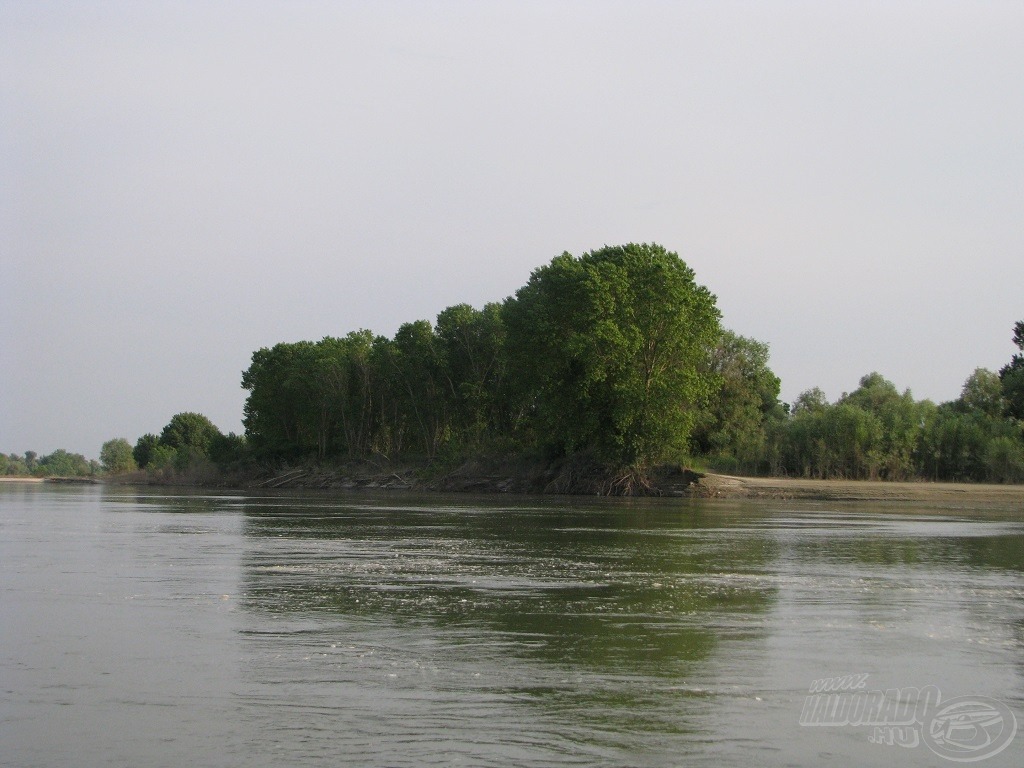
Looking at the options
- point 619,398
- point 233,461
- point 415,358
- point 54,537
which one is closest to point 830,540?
point 54,537

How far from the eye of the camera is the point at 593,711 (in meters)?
7.73

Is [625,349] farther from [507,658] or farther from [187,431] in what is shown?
[187,431]

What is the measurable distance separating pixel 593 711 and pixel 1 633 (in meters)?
6.99

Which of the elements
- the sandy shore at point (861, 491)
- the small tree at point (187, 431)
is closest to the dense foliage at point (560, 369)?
the sandy shore at point (861, 491)

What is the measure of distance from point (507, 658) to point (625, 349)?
149 feet

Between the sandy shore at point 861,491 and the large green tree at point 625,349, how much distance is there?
404 centimetres

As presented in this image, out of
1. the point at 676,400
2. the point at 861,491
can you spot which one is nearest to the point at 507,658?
the point at 861,491

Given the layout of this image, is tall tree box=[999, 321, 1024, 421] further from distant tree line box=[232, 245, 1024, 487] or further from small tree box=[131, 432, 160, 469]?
small tree box=[131, 432, 160, 469]

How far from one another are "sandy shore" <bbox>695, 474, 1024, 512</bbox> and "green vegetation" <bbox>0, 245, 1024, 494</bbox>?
3.38 metres

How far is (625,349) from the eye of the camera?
54125mm

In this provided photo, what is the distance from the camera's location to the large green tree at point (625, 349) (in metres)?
54.4

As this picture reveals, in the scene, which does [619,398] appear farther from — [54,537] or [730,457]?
[54,537]

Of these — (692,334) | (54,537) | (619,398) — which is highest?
(692,334)

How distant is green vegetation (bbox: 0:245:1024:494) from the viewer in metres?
54.5
